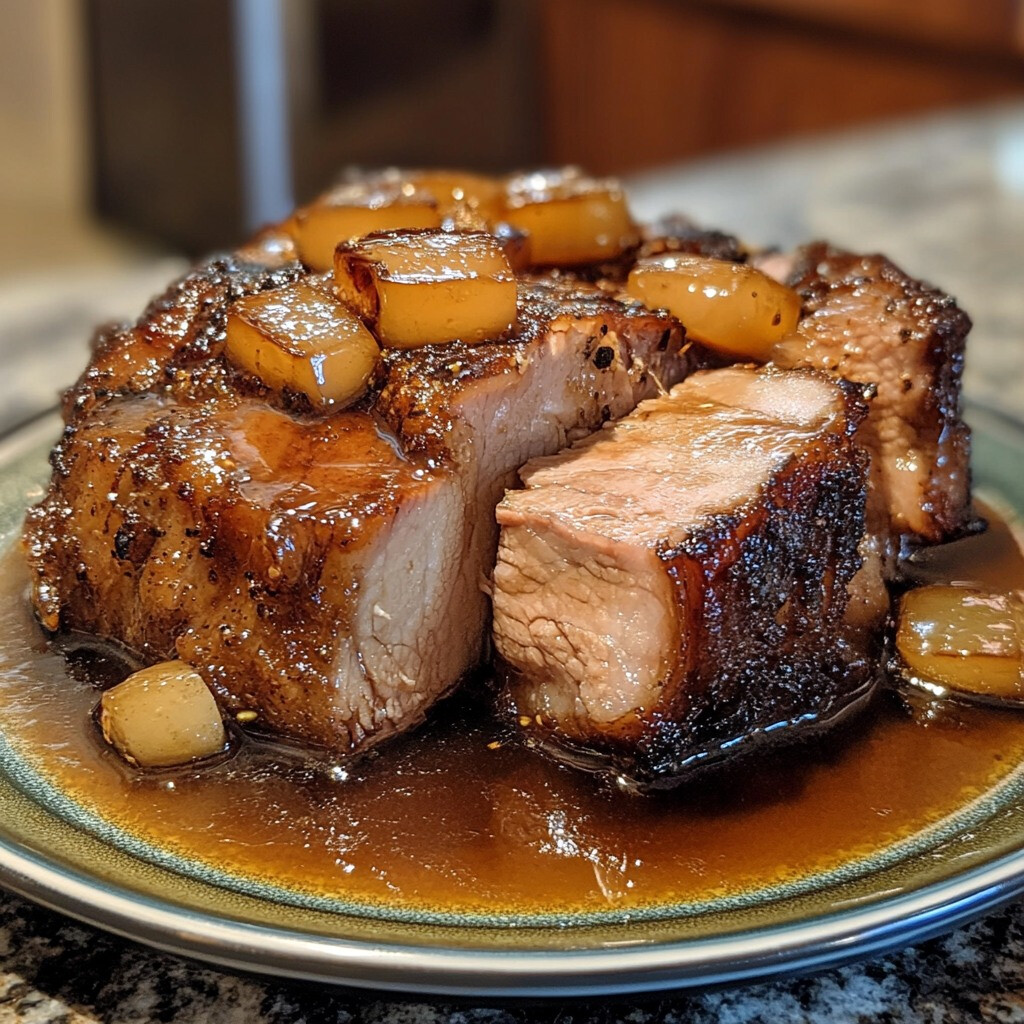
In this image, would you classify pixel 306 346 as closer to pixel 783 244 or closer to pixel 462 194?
pixel 462 194

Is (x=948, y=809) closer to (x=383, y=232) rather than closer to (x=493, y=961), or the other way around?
(x=493, y=961)

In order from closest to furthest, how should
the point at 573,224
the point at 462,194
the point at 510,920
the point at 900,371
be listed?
the point at 510,920, the point at 900,371, the point at 573,224, the point at 462,194

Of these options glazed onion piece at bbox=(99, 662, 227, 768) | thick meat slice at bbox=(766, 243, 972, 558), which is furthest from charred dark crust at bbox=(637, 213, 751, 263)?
glazed onion piece at bbox=(99, 662, 227, 768)

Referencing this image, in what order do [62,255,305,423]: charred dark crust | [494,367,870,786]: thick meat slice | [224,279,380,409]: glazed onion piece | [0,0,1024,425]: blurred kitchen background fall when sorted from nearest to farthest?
[494,367,870,786]: thick meat slice, [224,279,380,409]: glazed onion piece, [62,255,305,423]: charred dark crust, [0,0,1024,425]: blurred kitchen background

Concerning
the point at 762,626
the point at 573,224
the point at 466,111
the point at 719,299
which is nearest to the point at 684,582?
the point at 762,626

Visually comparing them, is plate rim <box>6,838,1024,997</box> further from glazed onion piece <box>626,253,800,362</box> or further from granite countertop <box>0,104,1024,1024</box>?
glazed onion piece <box>626,253,800,362</box>

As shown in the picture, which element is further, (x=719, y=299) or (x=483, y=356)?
(x=719, y=299)

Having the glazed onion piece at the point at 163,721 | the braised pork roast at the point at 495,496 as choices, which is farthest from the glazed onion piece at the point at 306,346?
the glazed onion piece at the point at 163,721

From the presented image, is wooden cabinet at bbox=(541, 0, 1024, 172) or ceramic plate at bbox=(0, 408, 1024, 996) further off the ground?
wooden cabinet at bbox=(541, 0, 1024, 172)
